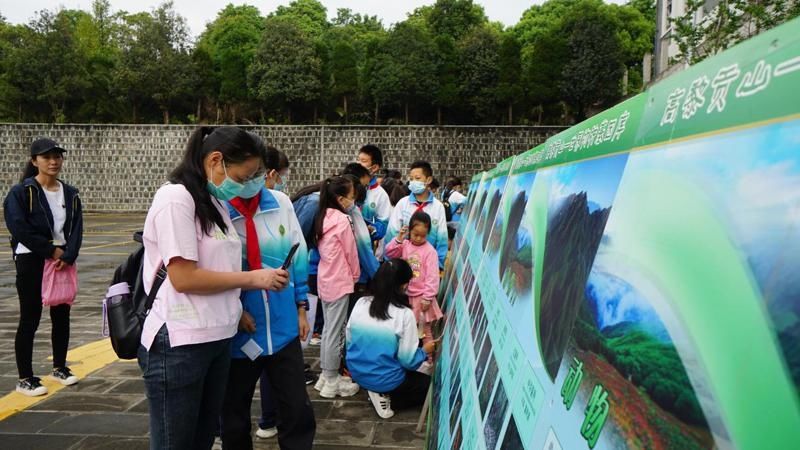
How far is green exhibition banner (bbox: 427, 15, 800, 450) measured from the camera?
0.51 meters

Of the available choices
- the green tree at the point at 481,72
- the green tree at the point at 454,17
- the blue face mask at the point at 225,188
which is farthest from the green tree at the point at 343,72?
the blue face mask at the point at 225,188

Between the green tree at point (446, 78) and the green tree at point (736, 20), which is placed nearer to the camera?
the green tree at point (736, 20)

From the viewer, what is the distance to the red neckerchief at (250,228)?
235 centimetres

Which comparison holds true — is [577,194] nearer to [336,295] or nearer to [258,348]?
[258,348]

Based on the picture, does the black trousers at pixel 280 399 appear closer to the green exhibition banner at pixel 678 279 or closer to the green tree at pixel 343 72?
the green exhibition banner at pixel 678 279

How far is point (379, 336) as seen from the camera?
350 cm

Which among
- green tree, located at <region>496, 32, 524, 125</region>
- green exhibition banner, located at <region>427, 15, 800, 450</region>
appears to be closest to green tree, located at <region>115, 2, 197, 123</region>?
green tree, located at <region>496, 32, 524, 125</region>

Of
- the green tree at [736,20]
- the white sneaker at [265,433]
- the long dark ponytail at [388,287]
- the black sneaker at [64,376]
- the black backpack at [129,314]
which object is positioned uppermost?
the green tree at [736,20]

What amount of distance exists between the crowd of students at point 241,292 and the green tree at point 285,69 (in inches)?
Answer: 933

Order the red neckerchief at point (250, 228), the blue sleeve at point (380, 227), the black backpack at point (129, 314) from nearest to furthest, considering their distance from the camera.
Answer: the black backpack at point (129, 314) < the red neckerchief at point (250, 228) < the blue sleeve at point (380, 227)

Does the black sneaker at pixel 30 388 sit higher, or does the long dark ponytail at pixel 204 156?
the long dark ponytail at pixel 204 156

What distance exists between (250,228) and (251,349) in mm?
457

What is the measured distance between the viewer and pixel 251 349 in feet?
7.72

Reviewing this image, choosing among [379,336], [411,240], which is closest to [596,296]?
[379,336]
